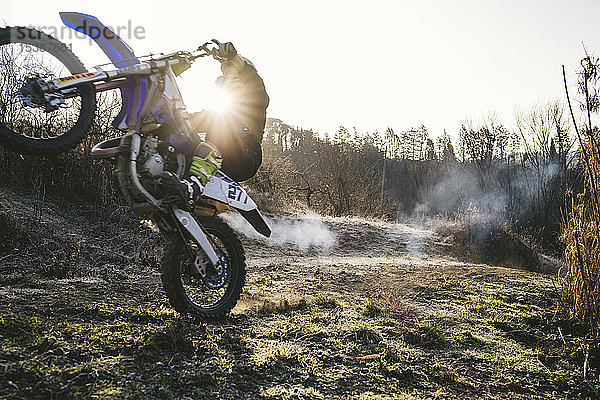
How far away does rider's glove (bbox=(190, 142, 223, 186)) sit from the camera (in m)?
3.60

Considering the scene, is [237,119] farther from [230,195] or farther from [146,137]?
[146,137]

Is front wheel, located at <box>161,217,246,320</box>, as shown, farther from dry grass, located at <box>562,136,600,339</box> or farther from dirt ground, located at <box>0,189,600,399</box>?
dry grass, located at <box>562,136,600,339</box>

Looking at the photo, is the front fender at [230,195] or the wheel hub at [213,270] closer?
the wheel hub at [213,270]

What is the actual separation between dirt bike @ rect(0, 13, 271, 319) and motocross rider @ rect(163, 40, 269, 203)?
0.32m

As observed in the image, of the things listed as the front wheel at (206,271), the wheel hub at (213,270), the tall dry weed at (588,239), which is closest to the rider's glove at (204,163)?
the front wheel at (206,271)

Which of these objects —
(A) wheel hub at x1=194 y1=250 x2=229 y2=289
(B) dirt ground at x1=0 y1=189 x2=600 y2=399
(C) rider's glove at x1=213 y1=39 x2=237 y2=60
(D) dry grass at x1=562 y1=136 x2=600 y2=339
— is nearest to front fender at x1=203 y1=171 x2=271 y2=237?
(A) wheel hub at x1=194 y1=250 x2=229 y2=289

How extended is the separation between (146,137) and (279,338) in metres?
1.83

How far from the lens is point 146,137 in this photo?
3312 millimetres

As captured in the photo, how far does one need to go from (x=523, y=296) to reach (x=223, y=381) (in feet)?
12.5

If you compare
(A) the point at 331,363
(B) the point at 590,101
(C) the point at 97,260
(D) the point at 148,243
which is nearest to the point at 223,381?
(A) the point at 331,363

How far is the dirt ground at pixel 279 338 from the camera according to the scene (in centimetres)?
232

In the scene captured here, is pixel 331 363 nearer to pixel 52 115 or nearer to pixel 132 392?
pixel 132 392

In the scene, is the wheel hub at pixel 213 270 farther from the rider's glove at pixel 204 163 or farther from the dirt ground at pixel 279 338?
the rider's glove at pixel 204 163

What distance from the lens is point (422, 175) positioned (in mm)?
41156
